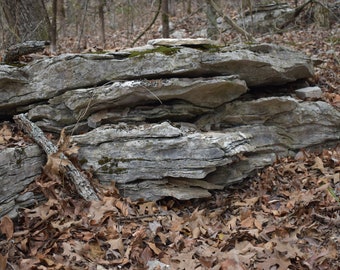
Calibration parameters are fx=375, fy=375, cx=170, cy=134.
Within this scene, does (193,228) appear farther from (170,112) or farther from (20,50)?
(20,50)

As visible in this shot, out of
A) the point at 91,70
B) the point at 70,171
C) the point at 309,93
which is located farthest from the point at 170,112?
the point at 309,93

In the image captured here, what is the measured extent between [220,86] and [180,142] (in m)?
1.22

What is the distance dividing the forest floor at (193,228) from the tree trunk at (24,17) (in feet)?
9.47

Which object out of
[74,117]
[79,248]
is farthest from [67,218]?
[74,117]

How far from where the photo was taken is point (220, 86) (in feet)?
19.0

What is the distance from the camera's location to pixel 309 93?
683 centimetres

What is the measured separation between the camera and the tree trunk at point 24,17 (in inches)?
288

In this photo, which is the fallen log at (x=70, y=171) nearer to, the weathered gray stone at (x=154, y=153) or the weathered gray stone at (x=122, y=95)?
the weathered gray stone at (x=154, y=153)

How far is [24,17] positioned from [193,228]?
18.0 feet

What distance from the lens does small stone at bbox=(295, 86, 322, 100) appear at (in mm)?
6816

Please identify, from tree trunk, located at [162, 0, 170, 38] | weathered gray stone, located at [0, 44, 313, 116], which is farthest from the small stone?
tree trunk, located at [162, 0, 170, 38]

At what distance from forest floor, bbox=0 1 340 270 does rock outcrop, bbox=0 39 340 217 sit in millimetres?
296

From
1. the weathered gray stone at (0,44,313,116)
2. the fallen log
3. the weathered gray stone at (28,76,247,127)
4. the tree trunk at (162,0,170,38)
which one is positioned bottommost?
the fallen log

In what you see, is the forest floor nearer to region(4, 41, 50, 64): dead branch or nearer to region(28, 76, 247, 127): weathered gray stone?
region(28, 76, 247, 127): weathered gray stone
